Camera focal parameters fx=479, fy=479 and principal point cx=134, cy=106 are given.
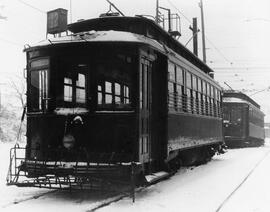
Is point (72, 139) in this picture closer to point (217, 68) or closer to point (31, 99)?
point (31, 99)

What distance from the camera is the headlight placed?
28.3ft

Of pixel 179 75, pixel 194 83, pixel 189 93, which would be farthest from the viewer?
pixel 194 83

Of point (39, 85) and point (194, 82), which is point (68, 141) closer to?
point (39, 85)

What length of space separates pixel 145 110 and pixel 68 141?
158 centimetres

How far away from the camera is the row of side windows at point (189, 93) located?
1044 cm

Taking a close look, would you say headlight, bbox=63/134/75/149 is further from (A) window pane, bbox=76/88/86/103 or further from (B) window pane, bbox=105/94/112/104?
(B) window pane, bbox=105/94/112/104

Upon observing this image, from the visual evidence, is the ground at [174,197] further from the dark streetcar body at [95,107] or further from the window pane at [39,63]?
the window pane at [39,63]

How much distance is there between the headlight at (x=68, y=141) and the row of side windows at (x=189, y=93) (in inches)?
92.6

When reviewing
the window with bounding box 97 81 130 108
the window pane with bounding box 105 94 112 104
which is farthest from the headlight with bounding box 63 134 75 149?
the window pane with bounding box 105 94 112 104

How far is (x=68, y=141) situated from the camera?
28.3 feet

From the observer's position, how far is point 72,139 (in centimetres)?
866

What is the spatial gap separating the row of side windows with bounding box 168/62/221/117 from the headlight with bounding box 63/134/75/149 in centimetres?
235

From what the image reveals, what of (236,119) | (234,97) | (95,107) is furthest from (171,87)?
(234,97)

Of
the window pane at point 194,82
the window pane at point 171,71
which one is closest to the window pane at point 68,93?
the window pane at point 171,71
